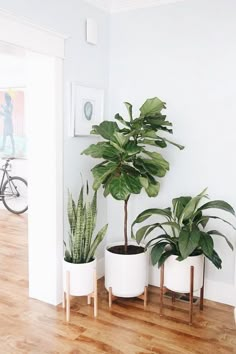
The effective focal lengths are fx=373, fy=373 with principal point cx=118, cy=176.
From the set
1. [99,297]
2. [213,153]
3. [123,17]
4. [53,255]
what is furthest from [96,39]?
[99,297]

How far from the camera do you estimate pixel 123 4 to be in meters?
3.16

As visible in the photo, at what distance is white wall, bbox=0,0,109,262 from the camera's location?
2.63 meters

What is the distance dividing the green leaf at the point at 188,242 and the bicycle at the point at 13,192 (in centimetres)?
406

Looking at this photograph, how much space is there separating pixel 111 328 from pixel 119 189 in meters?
0.96

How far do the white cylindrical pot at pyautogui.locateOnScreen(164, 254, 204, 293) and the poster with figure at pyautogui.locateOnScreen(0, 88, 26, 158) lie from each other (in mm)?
4005

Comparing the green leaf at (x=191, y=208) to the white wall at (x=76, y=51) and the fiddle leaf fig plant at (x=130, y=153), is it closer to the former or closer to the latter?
the fiddle leaf fig plant at (x=130, y=153)

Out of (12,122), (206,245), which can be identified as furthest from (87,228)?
(12,122)

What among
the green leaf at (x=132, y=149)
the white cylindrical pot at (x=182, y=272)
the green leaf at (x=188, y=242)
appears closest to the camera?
the green leaf at (x=188, y=242)

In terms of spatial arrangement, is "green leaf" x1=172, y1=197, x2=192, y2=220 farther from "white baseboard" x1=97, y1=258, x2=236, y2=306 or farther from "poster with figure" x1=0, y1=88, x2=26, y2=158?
"poster with figure" x1=0, y1=88, x2=26, y2=158

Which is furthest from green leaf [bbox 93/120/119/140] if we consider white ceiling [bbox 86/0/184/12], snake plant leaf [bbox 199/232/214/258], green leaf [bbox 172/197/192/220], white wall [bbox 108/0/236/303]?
white ceiling [bbox 86/0/184/12]

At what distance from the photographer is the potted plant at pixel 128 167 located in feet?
8.55

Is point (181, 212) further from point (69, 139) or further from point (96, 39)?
point (96, 39)

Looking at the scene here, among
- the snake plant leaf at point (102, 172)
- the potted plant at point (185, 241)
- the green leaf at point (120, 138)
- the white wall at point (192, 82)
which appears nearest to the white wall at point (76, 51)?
the white wall at point (192, 82)

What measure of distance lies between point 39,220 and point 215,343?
1.53 m
